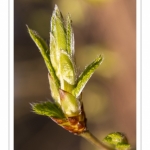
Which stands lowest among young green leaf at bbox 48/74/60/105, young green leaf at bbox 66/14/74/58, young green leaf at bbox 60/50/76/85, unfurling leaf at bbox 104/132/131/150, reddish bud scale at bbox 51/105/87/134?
unfurling leaf at bbox 104/132/131/150

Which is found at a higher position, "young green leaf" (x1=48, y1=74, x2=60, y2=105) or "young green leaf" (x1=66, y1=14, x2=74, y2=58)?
"young green leaf" (x1=66, y1=14, x2=74, y2=58)

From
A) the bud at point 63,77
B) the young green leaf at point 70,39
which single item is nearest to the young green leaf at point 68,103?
the bud at point 63,77

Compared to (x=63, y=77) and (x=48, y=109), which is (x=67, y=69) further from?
(x=48, y=109)

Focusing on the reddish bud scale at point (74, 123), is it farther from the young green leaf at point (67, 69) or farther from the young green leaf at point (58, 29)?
the young green leaf at point (58, 29)

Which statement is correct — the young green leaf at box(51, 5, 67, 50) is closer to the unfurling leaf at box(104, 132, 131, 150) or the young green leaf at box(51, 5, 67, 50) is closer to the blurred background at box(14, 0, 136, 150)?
the blurred background at box(14, 0, 136, 150)

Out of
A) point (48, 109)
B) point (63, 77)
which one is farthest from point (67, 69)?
point (48, 109)
